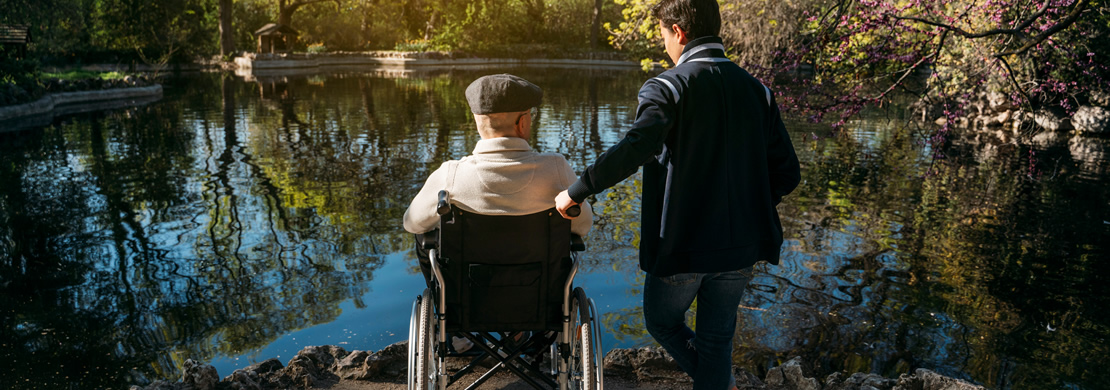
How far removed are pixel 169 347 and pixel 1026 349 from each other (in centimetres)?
467

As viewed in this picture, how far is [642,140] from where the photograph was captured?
2.01 meters

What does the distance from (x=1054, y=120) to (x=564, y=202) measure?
17.8 m

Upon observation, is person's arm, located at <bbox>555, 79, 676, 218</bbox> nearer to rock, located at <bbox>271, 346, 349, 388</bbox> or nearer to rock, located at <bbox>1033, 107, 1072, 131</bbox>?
rock, located at <bbox>271, 346, 349, 388</bbox>

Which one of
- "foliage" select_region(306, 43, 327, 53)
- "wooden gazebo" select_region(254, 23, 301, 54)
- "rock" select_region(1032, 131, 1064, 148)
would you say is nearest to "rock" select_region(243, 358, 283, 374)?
"rock" select_region(1032, 131, 1064, 148)

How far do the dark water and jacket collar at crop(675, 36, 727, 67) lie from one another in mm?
2272

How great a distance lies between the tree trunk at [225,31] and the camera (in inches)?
1437

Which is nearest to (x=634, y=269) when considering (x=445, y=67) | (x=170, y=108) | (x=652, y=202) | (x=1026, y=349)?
(x=1026, y=349)

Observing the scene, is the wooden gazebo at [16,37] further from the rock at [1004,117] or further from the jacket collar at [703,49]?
the rock at [1004,117]

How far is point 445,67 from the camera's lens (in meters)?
43.5

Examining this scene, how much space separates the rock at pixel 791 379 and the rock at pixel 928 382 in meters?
0.33

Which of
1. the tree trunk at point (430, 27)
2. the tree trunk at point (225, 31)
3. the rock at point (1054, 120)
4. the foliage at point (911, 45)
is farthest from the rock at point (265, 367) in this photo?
the tree trunk at point (430, 27)

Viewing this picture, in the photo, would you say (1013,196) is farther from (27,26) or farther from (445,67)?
(445,67)

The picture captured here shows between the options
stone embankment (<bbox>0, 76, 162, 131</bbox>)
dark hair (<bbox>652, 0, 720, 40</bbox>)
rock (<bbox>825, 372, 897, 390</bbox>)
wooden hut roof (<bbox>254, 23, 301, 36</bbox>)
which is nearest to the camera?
dark hair (<bbox>652, 0, 720, 40</bbox>)

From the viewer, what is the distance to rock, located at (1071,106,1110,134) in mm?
15688
